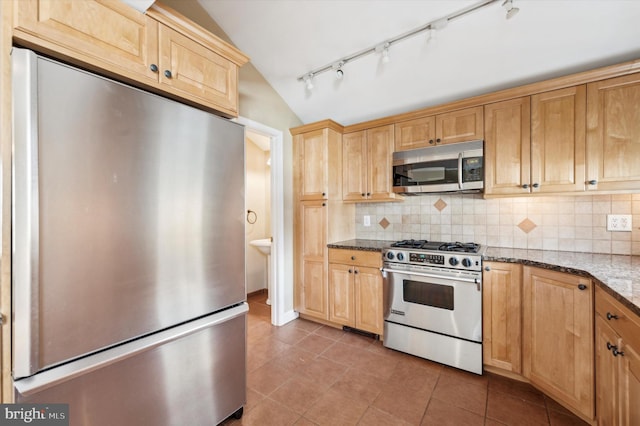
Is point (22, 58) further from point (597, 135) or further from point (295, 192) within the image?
point (597, 135)

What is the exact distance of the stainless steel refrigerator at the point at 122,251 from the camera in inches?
37.5

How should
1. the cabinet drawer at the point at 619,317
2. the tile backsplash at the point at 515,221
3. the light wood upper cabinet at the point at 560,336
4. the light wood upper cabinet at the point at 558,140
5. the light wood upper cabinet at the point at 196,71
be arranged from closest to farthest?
the cabinet drawer at the point at 619,317 < the light wood upper cabinet at the point at 196,71 < the light wood upper cabinet at the point at 560,336 < the light wood upper cabinet at the point at 558,140 < the tile backsplash at the point at 515,221

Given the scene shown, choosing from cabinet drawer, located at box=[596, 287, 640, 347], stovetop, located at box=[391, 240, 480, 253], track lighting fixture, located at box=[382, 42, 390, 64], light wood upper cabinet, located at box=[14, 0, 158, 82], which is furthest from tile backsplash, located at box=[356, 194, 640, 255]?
light wood upper cabinet, located at box=[14, 0, 158, 82]

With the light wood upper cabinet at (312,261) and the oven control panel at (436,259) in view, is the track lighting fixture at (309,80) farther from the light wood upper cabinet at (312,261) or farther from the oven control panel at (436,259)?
the oven control panel at (436,259)

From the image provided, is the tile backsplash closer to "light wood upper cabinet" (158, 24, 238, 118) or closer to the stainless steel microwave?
the stainless steel microwave

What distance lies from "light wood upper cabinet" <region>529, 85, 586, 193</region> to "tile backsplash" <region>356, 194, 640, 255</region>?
34 centimetres

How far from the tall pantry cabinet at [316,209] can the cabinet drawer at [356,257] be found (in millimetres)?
102

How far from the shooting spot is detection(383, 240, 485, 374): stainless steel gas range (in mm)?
2129

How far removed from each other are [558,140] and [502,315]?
1.39 metres

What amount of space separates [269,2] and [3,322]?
252cm

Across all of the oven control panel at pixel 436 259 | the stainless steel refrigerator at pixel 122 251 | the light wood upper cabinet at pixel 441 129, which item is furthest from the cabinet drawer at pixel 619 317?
the stainless steel refrigerator at pixel 122 251

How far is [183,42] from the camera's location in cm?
141

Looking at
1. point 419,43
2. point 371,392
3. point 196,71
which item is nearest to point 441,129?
point 419,43

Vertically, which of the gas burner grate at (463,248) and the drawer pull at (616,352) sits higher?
the gas burner grate at (463,248)
